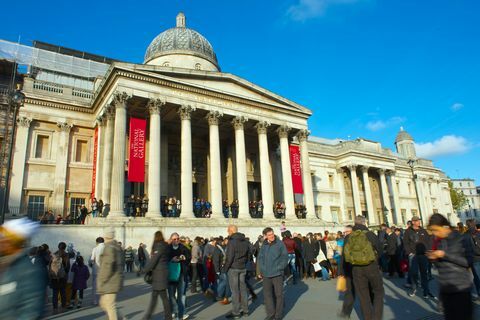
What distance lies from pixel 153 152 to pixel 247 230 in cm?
721

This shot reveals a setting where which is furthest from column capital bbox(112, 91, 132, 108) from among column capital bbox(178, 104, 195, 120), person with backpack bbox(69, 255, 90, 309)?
person with backpack bbox(69, 255, 90, 309)

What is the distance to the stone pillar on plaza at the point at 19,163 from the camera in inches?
802

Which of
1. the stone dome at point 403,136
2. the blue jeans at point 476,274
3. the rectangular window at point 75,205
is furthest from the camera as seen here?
the stone dome at point 403,136

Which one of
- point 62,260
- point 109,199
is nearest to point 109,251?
point 62,260

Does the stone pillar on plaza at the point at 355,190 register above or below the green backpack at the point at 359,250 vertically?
above

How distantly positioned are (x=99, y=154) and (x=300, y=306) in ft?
56.8

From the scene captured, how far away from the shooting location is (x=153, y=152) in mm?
19406

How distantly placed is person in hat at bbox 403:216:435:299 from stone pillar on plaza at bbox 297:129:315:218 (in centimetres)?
1602

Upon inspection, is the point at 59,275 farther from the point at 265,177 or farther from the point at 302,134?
the point at 302,134

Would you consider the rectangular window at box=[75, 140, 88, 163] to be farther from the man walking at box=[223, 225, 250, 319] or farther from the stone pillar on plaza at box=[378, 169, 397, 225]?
the stone pillar on plaza at box=[378, 169, 397, 225]

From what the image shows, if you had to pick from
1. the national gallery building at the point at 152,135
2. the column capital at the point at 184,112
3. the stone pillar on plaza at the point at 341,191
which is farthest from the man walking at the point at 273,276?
the stone pillar on plaza at the point at 341,191

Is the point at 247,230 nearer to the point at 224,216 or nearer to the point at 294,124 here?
the point at 224,216

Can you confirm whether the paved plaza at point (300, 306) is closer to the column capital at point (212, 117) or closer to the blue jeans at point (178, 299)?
the blue jeans at point (178, 299)

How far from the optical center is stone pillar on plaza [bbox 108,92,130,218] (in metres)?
17.8
